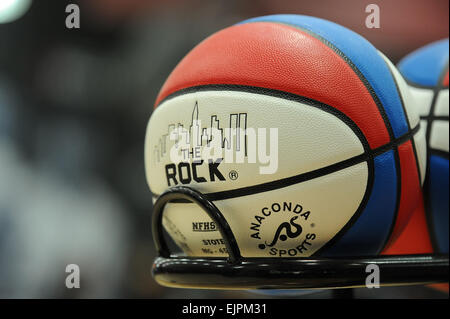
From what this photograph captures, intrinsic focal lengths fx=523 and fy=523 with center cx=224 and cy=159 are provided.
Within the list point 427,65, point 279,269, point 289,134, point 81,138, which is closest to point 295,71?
point 289,134

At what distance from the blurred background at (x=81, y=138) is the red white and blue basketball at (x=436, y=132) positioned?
1.27 meters

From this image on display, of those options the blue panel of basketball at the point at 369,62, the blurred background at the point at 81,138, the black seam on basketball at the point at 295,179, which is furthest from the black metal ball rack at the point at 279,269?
the blurred background at the point at 81,138

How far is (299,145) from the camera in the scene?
1.46 feet

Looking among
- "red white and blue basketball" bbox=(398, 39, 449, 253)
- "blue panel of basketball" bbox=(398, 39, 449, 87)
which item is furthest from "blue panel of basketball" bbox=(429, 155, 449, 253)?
"blue panel of basketball" bbox=(398, 39, 449, 87)

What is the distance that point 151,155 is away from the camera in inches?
21.0

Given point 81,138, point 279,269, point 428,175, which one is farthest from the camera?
point 81,138

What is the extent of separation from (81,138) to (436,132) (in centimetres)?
167

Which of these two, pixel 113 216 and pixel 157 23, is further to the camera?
pixel 113 216

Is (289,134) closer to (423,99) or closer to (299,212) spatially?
(299,212)

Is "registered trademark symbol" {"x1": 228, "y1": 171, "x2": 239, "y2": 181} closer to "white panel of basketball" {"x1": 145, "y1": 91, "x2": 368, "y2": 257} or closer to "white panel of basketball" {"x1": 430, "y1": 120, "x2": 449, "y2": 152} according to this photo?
"white panel of basketball" {"x1": 145, "y1": 91, "x2": 368, "y2": 257}

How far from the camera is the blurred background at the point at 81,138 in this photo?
1930mm
